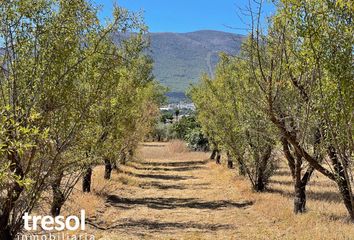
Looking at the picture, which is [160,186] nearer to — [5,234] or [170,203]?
[170,203]

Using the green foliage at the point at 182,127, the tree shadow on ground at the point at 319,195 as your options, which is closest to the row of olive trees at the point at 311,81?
the tree shadow on ground at the point at 319,195

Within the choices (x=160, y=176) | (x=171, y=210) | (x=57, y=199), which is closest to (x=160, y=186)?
(x=160, y=176)

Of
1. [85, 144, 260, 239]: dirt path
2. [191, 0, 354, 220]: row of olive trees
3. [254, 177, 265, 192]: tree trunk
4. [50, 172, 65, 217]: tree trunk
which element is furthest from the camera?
[254, 177, 265, 192]: tree trunk

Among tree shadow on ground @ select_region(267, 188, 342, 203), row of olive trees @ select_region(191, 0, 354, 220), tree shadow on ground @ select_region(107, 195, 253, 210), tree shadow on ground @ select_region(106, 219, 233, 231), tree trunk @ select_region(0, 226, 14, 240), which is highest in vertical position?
row of olive trees @ select_region(191, 0, 354, 220)

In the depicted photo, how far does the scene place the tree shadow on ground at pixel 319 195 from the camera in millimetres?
16125

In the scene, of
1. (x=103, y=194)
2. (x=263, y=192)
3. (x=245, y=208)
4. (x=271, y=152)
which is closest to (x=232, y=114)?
(x=271, y=152)

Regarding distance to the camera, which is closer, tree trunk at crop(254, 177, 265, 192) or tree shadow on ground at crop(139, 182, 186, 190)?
tree trunk at crop(254, 177, 265, 192)

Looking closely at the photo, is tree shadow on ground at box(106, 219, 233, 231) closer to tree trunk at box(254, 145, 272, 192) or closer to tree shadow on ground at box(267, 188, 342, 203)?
tree shadow on ground at box(267, 188, 342, 203)

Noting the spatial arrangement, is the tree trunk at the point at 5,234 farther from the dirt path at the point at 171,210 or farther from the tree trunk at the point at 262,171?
the tree trunk at the point at 262,171

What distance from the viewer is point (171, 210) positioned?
635 inches

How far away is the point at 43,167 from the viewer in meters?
8.70

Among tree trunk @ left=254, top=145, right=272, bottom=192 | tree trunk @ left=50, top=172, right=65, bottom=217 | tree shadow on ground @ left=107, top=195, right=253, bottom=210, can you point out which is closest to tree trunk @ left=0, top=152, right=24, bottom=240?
tree trunk @ left=50, top=172, right=65, bottom=217

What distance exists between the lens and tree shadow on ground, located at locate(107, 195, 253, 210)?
16750 millimetres

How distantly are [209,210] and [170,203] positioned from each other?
7.52ft
